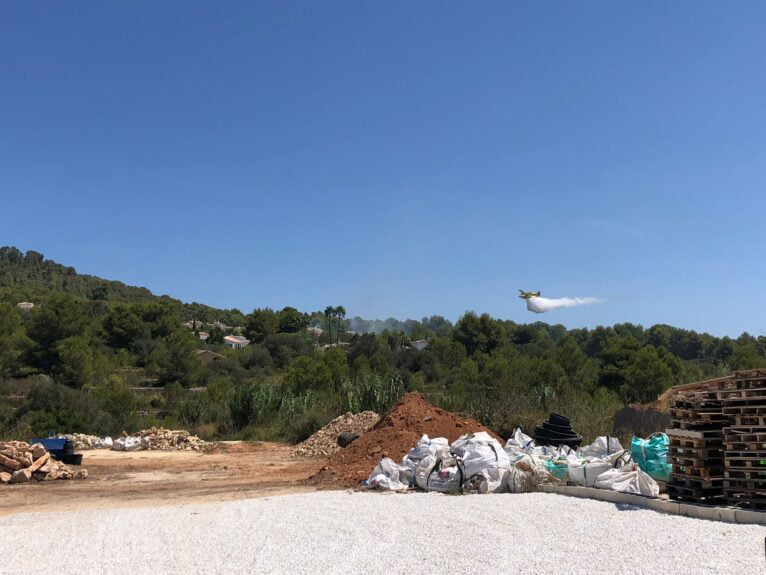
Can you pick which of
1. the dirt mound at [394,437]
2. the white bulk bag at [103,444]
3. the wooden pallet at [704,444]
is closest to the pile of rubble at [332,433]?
the dirt mound at [394,437]

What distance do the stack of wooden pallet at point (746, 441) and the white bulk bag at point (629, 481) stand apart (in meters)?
1.06

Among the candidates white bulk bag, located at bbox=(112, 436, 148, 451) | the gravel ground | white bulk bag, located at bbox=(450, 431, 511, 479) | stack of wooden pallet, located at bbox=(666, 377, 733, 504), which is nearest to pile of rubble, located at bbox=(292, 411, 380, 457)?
white bulk bag, located at bbox=(112, 436, 148, 451)

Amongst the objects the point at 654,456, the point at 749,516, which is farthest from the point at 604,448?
the point at 749,516

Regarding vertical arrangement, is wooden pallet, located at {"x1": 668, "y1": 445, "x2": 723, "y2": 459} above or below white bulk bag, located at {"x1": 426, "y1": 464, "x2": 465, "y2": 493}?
above

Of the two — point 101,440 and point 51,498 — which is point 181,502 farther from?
point 101,440

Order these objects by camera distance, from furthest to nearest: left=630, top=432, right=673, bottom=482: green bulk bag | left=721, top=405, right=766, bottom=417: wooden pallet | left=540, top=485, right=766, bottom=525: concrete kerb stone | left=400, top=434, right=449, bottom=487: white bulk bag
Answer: left=400, top=434, right=449, bottom=487: white bulk bag < left=630, top=432, right=673, bottom=482: green bulk bag < left=721, top=405, right=766, bottom=417: wooden pallet < left=540, top=485, right=766, bottom=525: concrete kerb stone

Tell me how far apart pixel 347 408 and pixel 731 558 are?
1849cm

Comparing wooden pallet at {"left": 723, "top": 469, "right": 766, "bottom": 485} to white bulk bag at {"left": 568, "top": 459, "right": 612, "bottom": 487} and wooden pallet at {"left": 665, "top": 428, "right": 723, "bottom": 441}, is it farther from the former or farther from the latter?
white bulk bag at {"left": 568, "top": 459, "right": 612, "bottom": 487}

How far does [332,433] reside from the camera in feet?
67.2

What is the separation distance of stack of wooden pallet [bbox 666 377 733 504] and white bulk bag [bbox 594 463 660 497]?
0.92 ft

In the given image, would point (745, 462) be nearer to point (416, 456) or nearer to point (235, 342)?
point (416, 456)

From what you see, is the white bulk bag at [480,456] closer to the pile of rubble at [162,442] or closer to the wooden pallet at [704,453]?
the wooden pallet at [704,453]

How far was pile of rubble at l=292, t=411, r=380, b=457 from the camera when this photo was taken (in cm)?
1905

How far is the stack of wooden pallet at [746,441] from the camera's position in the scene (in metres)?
8.59
